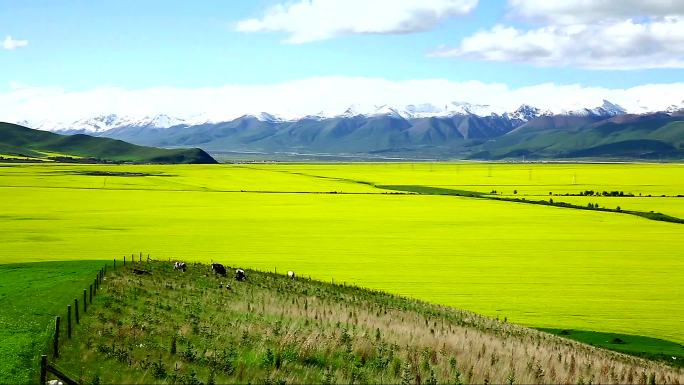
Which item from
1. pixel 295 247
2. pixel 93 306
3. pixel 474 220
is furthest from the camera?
pixel 474 220

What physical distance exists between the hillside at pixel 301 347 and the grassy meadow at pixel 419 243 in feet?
21.9

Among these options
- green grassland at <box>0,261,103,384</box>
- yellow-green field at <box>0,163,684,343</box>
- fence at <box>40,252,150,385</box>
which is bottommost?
yellow-green field at <box>0,163,684,343</box>

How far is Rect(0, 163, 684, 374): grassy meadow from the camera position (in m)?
29.0

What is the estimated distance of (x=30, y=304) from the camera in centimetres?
2005

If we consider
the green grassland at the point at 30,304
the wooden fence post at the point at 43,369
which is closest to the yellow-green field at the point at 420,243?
the green grassland at the point at 30,304

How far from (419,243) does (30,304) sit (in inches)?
1145

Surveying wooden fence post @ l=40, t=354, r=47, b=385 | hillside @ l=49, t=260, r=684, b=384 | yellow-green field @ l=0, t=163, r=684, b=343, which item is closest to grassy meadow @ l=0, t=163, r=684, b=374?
yellow-green field @ l=0, t=163, r=684, b=343

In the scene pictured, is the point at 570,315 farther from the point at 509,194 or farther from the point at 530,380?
the point at 509,194

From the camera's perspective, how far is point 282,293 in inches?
1000

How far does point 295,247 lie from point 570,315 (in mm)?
20221

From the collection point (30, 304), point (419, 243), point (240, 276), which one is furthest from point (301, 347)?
point (419, 243)

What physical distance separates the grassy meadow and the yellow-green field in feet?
0.31

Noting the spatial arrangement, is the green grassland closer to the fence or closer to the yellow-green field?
the fence

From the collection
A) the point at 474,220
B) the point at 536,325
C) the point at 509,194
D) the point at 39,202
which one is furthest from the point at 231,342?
the point at 509,194
